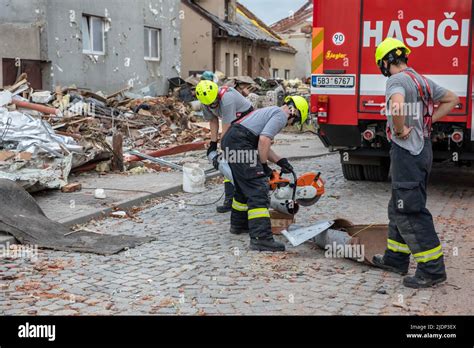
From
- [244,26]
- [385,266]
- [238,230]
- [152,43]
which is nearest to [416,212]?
[385,266]

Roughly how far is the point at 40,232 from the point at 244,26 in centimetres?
3053

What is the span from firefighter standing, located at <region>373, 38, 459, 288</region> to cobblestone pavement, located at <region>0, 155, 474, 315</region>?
256 mm

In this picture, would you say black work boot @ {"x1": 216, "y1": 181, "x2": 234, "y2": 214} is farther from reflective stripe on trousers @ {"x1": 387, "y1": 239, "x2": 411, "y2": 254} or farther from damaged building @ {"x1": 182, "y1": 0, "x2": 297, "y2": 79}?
damaged building @ {"x1": 182, "y1": 0, "x2": 297, "y2": 79}

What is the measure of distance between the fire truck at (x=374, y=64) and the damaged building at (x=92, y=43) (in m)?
9.25

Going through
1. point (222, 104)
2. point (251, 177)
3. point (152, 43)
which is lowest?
point (251, 177)

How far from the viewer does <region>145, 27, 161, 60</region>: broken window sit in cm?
2150

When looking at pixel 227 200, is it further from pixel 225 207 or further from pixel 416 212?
pixel 416 212

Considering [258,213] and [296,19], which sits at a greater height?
[296,19]

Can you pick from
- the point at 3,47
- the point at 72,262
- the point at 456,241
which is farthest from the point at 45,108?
Result: the point at 456,241

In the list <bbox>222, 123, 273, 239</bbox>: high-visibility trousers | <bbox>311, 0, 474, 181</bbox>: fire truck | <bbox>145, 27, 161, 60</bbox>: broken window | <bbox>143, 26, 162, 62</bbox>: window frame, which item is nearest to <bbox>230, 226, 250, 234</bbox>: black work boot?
<bbox>222, 123, 273, 239</bbox>: high-visibility trousers

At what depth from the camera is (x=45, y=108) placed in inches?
512

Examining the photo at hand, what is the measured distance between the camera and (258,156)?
6.16 m

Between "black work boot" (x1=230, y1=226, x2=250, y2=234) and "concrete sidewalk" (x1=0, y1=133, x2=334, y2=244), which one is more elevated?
"concrete sidewalk" (x1=0, y1=133, x2=334, y2=244)
